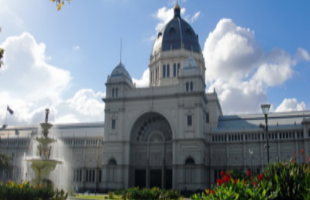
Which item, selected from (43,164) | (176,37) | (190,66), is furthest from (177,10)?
(43,164)

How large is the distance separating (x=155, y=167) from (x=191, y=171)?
8.54 meters

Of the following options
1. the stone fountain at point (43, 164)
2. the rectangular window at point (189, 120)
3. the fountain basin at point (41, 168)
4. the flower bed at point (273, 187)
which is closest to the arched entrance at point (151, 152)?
the rectangular window at point (189, 120)

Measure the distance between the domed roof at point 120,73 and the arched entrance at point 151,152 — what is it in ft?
32.5

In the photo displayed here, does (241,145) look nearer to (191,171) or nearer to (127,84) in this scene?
(191,171)

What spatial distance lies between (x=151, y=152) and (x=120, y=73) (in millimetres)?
18162

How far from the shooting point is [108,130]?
2788 inches

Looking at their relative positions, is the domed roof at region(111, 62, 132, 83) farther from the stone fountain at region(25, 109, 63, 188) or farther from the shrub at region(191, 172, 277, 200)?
the shrub at region(191, 172, 277, 200)

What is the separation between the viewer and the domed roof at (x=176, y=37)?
81812 millimetres

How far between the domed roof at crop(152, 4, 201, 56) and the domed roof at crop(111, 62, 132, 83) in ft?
39.8

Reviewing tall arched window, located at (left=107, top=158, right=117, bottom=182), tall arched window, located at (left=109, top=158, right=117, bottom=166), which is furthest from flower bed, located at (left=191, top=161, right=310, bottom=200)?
tall arched window, located at (left=109, top=158, right=117, bottom=166)

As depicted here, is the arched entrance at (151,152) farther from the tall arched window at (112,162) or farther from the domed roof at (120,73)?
the domed roof at (120,73)

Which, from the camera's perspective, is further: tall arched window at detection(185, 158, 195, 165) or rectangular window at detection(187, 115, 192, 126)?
rectangular window at detection(187, 115, 192, 126)

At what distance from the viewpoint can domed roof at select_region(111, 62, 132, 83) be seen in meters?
73.2

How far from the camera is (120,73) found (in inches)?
2894
